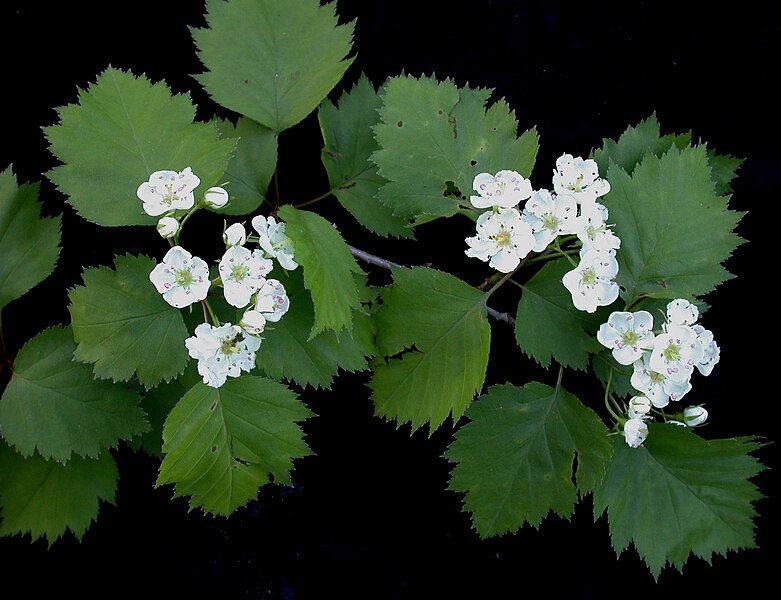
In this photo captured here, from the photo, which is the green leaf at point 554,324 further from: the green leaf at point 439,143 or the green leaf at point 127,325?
the green leaf at point 127,325

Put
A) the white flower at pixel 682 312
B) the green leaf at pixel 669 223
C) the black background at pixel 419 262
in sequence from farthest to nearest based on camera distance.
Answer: the black background at pixel 419 262, the green leaf at pixel 669 223, the white flower at pixel 682 312

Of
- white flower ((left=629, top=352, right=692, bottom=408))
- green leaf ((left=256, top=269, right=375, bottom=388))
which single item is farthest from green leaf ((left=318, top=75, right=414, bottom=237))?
white flower ((left=629, top=352, right=692, bottom=408))

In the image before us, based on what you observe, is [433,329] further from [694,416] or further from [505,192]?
[694,416]

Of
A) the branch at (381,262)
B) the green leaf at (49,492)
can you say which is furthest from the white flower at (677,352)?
the green leaf at (49,492)

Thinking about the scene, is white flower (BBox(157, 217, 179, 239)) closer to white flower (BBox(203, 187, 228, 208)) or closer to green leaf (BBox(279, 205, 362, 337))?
white flower (BBox(203, 187, 228, 208))

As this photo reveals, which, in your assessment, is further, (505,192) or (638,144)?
(638,144)

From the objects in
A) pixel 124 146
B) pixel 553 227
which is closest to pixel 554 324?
pixel 553 227
